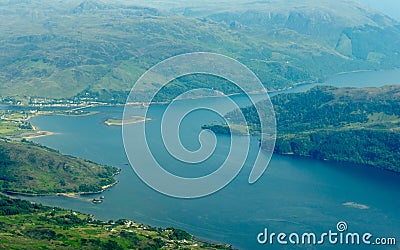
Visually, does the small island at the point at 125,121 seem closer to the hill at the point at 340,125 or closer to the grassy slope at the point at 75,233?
the hill at the point at 340,125

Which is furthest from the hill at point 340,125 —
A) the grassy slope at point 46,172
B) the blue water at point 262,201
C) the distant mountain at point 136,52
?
the distant mountain at point 136,52

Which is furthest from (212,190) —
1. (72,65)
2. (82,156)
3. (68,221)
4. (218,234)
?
(72,65)

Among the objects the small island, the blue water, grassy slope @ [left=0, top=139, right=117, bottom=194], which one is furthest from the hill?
grassy slope @ [left=0, top=139, right=117, bottom=194]

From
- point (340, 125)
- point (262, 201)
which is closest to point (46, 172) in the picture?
point (262, 201)

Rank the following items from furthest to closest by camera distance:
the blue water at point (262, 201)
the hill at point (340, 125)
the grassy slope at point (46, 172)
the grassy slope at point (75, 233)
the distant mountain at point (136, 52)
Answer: the distant mountain at point (136, 52)
the hill at point (340, 125)
the grassy slope at point (46, 172)
the blue water at point (262, 201)
the grassy slope at point (75, 233)

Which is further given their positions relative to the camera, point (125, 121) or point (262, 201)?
point (125, 121)

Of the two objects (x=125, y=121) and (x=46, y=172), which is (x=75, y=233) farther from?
(x=125, y=121)

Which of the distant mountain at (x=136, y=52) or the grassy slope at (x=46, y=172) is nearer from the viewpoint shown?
the grassy slope at (x=46, y=172)

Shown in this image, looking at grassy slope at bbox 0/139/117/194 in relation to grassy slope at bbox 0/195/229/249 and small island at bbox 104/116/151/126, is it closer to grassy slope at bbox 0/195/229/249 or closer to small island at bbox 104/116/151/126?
grassy slope at bbox 0/195/229/249
